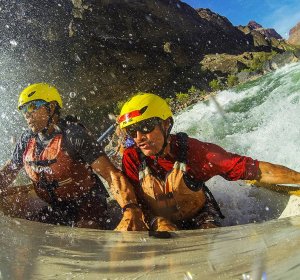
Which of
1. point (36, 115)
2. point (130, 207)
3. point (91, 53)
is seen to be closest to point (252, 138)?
point (36, 115)

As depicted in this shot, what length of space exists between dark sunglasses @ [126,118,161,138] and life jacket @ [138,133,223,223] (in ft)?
0.92

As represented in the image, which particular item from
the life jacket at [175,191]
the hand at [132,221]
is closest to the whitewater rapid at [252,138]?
the life jacket at [175,191]

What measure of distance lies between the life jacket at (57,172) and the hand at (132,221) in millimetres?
966

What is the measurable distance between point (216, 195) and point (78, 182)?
164 centimetres

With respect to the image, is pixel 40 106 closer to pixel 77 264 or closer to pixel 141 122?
pixel 141 122

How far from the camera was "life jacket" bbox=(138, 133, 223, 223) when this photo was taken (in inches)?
119

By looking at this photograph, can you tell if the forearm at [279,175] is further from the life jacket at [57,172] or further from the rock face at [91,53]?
the rock face at [91,53]

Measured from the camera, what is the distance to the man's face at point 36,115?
12.0 feet

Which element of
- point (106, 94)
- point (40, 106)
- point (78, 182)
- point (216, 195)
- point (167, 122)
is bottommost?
point (216, 195)

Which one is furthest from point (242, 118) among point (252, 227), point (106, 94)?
point (106, 94)

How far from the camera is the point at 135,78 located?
1547 inches

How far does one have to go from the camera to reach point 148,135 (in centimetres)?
296

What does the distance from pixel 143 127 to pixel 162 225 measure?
77cm

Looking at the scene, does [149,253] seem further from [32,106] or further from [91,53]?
[91,53]
